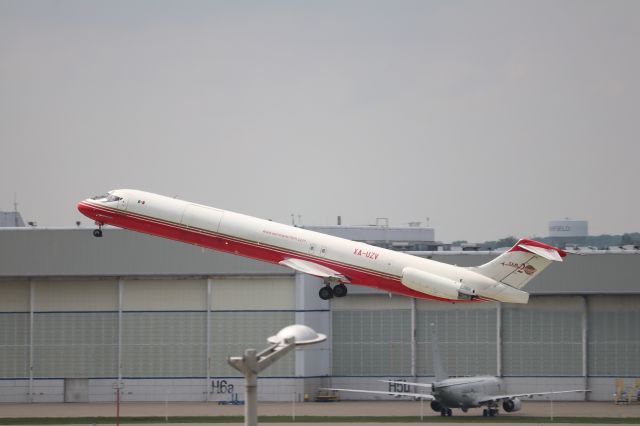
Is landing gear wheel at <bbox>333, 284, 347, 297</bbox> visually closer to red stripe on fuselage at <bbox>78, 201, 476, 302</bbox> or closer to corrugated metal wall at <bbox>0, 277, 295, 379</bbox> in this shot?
red stripe on fuselage at <bbox>78, 201, 476, 302</bbox>

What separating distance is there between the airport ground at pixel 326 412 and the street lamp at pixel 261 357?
3691 centimetres

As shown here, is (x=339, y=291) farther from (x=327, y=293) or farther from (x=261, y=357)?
(x=261, y=357)

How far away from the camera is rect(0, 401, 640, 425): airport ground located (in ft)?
335

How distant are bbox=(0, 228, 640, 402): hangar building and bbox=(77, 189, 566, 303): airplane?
732 inches

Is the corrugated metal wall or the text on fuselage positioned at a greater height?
the text on fuselage

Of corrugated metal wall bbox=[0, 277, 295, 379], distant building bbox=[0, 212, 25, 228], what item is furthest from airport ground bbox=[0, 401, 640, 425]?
distant building bbox=[0, 212, 25, 228]

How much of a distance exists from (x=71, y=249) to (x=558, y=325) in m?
43.3

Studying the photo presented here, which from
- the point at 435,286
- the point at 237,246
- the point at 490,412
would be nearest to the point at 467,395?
→ the point at 490,412

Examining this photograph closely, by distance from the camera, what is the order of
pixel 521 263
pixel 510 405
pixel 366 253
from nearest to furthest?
pixel 521 263 < pixel 366 253 < pixel 510 405

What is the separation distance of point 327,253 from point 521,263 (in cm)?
1384

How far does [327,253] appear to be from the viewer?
99.2 metres

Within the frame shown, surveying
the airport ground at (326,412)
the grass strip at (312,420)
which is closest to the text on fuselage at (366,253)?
the airport ground at (326,412)

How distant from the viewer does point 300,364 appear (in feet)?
395

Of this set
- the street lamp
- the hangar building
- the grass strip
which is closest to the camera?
the street lamp
